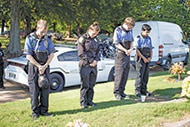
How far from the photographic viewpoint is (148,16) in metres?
32.6

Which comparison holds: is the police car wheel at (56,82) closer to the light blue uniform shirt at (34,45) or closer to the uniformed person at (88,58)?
the uniformed person at (88,58)

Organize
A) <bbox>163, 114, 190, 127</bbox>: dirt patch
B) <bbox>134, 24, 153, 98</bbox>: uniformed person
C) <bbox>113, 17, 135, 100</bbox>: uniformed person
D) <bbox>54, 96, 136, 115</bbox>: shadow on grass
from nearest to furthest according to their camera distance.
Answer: <bbox>163, 114, 190, 127</bbox>: dirt patch, <bbox>54, 96, 136, 115</bbox>: shadow on grass, <bbox>113, 17, 135, 100</bbox>: uniformed person, <bbox>134, 24, 153, 98</bbox>: uniformed person

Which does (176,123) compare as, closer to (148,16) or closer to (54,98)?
(54,98)

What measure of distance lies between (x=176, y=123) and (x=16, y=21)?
13092 millimetres

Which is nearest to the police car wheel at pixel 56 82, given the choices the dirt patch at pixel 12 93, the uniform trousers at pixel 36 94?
the dirt patch at pixel 12 93

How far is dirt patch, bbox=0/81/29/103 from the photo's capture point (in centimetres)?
821

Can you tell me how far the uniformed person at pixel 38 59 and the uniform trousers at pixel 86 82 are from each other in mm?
857

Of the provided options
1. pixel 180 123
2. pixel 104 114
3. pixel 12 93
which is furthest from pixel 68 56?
pixel 180 123

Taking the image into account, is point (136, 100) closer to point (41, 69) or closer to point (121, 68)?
point (121, 68)

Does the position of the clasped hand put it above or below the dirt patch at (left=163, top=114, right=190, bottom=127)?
above

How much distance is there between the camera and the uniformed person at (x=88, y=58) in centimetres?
567

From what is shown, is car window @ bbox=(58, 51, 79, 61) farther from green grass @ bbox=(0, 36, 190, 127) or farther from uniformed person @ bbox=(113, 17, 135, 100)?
uniformed person @ bbox=(113, 17, 135, 100)

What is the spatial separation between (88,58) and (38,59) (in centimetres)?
111

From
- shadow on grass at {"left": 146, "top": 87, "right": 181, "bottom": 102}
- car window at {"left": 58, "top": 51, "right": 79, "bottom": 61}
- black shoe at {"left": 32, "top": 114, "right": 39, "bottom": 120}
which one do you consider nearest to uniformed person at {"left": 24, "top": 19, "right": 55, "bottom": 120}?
black shoe at {"left": 32, "top": 114, "right": 39, "bottom": 120}
